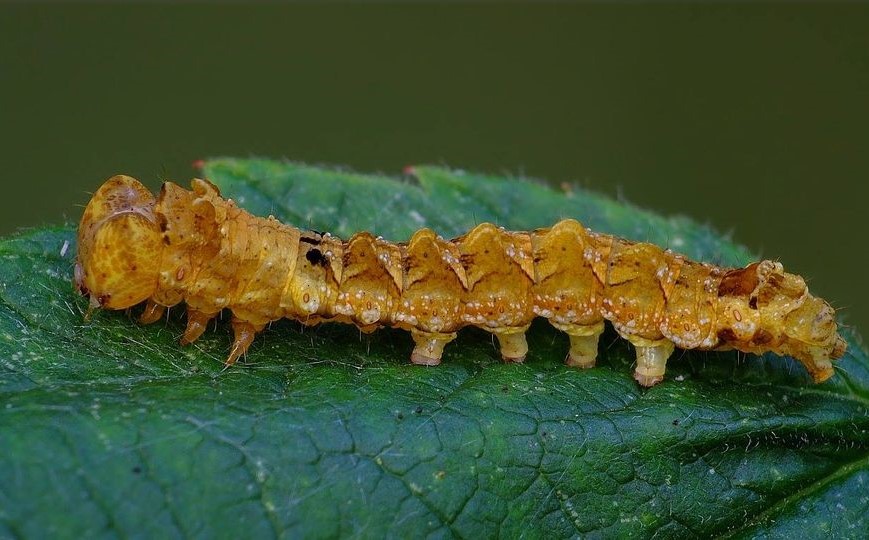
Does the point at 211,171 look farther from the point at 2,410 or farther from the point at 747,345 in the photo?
the point at 747,345

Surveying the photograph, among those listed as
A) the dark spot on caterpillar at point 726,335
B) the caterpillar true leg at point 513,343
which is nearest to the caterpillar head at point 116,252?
the caterpillar true leg at point 513,343

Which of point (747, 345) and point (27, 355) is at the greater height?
point (27, 355)

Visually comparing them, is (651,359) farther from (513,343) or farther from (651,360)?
(513,343)

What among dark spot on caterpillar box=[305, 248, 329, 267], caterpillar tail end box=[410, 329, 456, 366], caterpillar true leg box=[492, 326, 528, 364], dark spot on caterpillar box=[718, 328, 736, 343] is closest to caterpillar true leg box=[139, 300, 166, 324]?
dark spot on caterpillar box=[305, 248, 329, 267]

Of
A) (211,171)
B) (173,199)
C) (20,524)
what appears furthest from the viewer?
(211,171)

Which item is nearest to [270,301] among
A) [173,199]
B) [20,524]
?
[173,199]

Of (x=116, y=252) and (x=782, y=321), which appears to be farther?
(x=782, y=321)

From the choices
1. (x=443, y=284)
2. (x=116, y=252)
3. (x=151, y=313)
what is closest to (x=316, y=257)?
(x=443, y=284)
